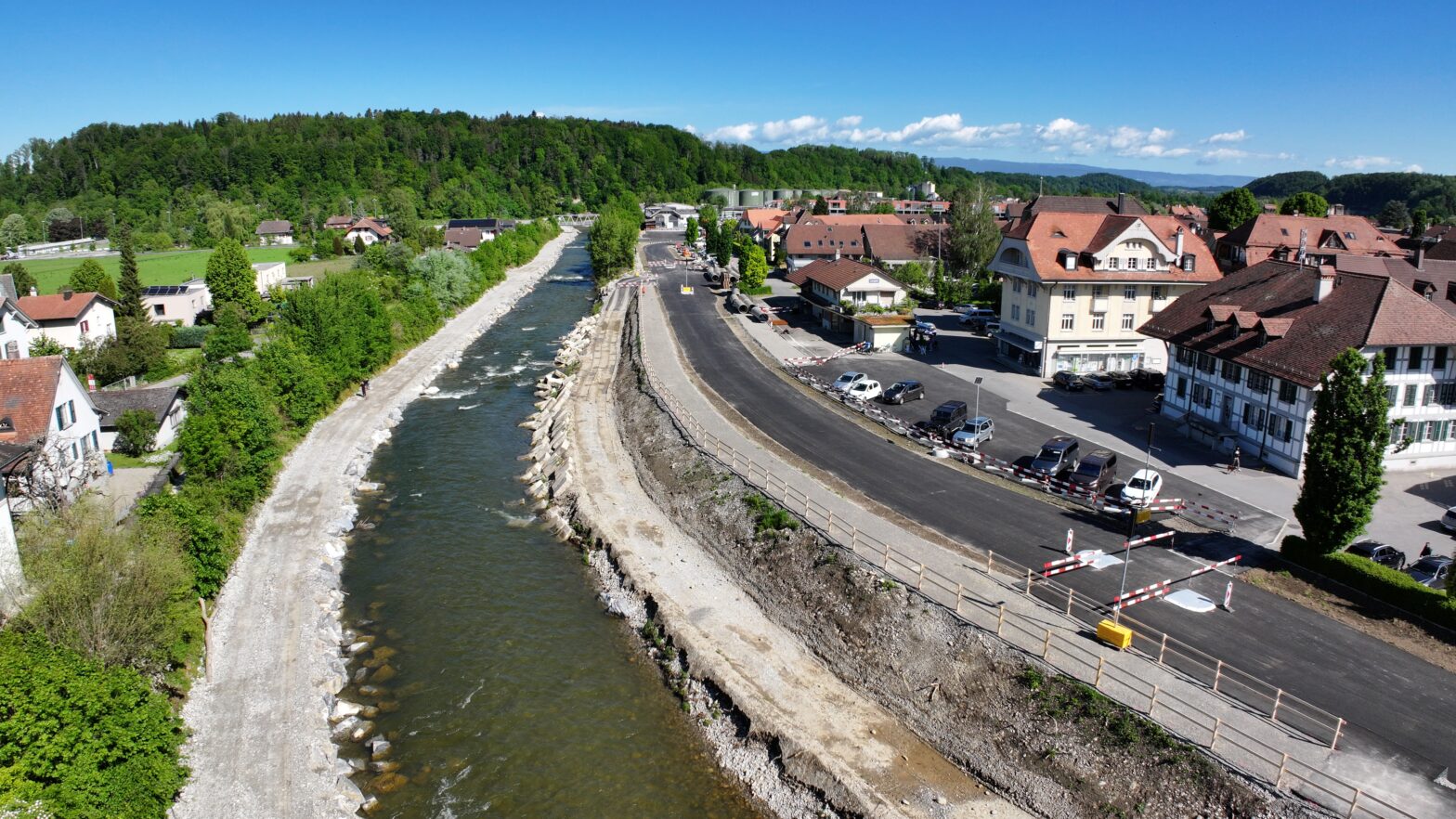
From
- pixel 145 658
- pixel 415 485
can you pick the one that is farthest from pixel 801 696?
pixel 415 485

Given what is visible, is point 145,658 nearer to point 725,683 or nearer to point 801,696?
point 725,683

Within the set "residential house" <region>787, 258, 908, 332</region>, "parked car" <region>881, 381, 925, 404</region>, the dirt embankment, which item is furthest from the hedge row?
"residential house" <region>787, 258, 908, 332</region>

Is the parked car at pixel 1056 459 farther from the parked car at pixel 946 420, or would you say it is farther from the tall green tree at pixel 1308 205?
the tall green tree at pixel 1308 205

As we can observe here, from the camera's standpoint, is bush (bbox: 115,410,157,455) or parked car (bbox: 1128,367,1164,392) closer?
bush (bbox: 115,410,157,455)

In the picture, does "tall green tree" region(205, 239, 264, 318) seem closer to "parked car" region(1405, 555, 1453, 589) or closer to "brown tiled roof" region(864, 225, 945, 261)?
"brown tiled roof" region(864, 225, 945, 261)

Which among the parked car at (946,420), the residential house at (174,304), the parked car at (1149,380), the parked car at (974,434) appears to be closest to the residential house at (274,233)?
the residential house at (174,304)

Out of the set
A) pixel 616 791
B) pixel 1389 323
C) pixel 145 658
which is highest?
pixel 1389 323
